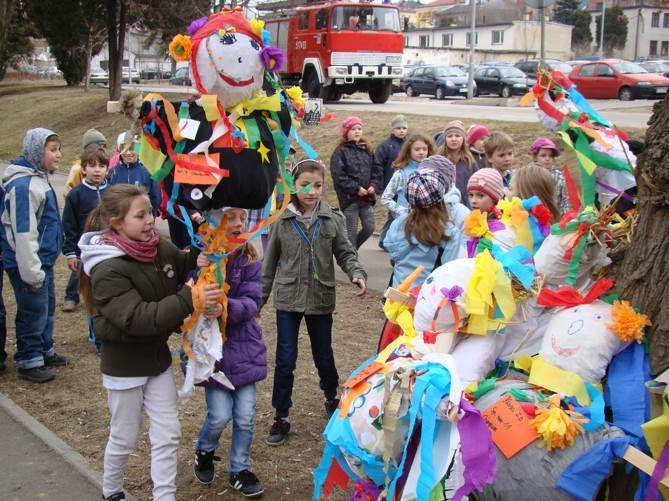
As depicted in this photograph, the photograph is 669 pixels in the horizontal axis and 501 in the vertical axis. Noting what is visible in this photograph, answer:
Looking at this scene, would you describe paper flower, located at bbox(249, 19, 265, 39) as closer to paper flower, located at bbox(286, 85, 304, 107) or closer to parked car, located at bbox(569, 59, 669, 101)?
paper flower, located at bbox(286, 85, 304, 107)

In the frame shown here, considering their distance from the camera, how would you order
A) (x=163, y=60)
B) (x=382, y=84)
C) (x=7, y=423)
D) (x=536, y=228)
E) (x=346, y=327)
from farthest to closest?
(x=163, y=60) → (x=382, y=84) → (x=346, y=327) → (x=7, y=423) → (x=536, y=228)

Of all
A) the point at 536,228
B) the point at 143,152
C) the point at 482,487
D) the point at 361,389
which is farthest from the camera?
the point at 536,228

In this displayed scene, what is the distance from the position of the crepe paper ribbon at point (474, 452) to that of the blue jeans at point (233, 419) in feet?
4.93

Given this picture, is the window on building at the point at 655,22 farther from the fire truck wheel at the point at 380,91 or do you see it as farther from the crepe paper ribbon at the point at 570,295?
the crepe paper ribbon at the point at 570,295

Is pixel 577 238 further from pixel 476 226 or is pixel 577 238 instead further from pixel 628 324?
pixel 476 226

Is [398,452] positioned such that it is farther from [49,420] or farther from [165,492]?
[49,420]

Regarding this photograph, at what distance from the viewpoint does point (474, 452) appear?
8.75 feet

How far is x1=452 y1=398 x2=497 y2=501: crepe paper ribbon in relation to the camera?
2.67 metres

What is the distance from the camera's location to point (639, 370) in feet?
9.36

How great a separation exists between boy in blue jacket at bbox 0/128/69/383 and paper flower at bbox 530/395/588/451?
4.12 meters

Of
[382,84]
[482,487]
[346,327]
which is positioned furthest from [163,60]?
[482,487]

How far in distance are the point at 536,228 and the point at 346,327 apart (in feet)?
10.5

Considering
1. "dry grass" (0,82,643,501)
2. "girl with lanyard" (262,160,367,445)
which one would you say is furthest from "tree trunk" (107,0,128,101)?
"girl with lanyard" (262,160,367,445)

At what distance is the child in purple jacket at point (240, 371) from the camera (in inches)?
152
